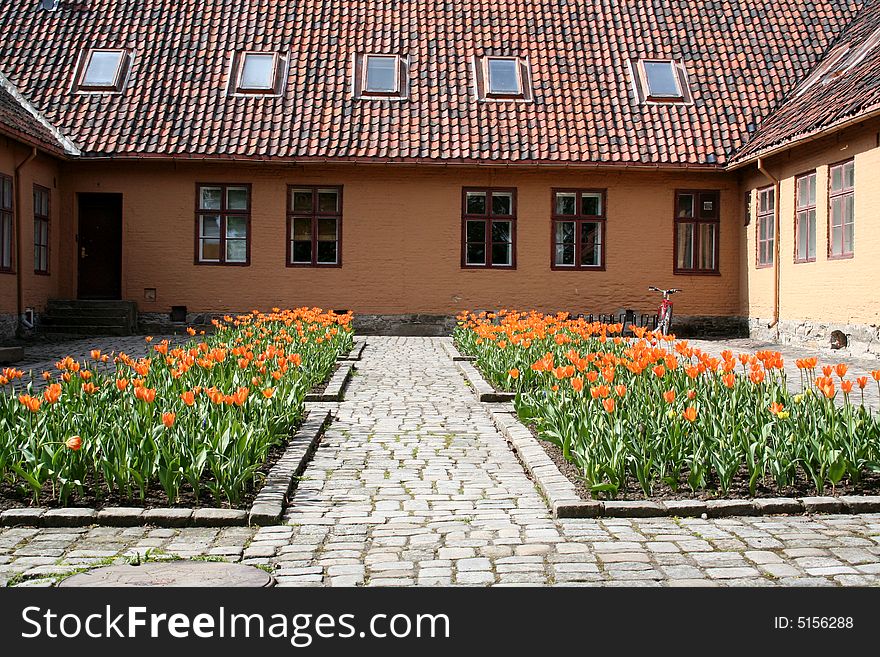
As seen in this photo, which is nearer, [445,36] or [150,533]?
[150,533]

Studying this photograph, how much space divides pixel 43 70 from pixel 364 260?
8.07 m

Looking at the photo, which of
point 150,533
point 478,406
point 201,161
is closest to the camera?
point 150,533

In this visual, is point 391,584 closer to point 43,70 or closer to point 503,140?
point 503,140

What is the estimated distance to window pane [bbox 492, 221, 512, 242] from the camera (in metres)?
21.7

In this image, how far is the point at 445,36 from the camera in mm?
23062

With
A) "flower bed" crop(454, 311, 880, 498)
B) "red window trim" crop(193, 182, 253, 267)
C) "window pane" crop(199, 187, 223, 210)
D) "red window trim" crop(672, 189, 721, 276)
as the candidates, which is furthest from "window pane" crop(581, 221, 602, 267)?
"flower bed" crop(454, 311, 880, 498)

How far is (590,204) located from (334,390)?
1221 centimetres

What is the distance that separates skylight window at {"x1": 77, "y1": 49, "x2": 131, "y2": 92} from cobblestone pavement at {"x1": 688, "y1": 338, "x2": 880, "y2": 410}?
13.3 meters

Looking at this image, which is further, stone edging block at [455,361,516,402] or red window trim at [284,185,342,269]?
red window trim at [284,185,342,269]

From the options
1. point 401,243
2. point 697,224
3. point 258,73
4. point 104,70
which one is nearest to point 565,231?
point 697,224

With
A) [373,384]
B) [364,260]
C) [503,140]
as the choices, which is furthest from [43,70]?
[373,384]

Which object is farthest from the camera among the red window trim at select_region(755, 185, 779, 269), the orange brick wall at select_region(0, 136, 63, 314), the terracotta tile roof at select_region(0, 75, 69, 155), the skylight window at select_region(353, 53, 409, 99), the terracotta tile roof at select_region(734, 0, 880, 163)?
the skylight window at select_region(353, 53, 409, 99)

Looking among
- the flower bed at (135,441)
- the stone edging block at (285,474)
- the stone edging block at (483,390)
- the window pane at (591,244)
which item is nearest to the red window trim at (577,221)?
the window pane at (591,244)

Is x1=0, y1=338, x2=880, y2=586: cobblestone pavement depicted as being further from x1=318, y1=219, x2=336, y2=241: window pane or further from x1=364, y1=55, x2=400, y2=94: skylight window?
x1=364, y1=55, x2=400, y2=94: skylight window
